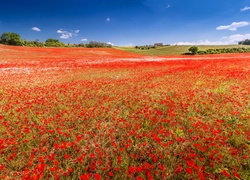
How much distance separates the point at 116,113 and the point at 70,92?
13.4 ft

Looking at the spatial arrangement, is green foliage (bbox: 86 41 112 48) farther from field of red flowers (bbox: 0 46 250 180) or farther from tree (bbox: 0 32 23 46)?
field of red flowers (bbox: 0 46 250 180)

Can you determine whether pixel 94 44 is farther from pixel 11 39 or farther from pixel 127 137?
pixel 127 137

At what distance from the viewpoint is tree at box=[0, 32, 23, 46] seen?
63.1 m

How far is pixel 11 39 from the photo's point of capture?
63312 millimetres

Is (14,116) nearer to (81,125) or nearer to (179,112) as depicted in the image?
(81,125)

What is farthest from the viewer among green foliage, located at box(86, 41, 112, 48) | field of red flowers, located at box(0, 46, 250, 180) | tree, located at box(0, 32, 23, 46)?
green foliage, located at box(86, 41, 112, 48)

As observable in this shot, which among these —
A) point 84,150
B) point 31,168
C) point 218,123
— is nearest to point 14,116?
point 31,168

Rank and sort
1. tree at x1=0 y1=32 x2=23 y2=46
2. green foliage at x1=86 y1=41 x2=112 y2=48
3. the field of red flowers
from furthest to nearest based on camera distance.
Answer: green foliage at x1=86 y1=41 x2=112 y2=48 < tree at x1=0 y1=32 x2=23 y2=46 < the field of red flowers

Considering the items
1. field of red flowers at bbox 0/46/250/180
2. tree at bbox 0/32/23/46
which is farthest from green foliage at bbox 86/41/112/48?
field of red flowers at bbox 0/46/250/180

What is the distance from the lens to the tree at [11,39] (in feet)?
207

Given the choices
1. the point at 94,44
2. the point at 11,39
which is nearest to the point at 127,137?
the point at 94,44

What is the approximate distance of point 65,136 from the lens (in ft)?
14.7

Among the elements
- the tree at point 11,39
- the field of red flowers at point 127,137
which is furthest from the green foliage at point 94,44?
the field of red flowers at point 127,137

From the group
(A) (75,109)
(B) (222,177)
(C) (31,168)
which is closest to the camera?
(B) (222,177)
